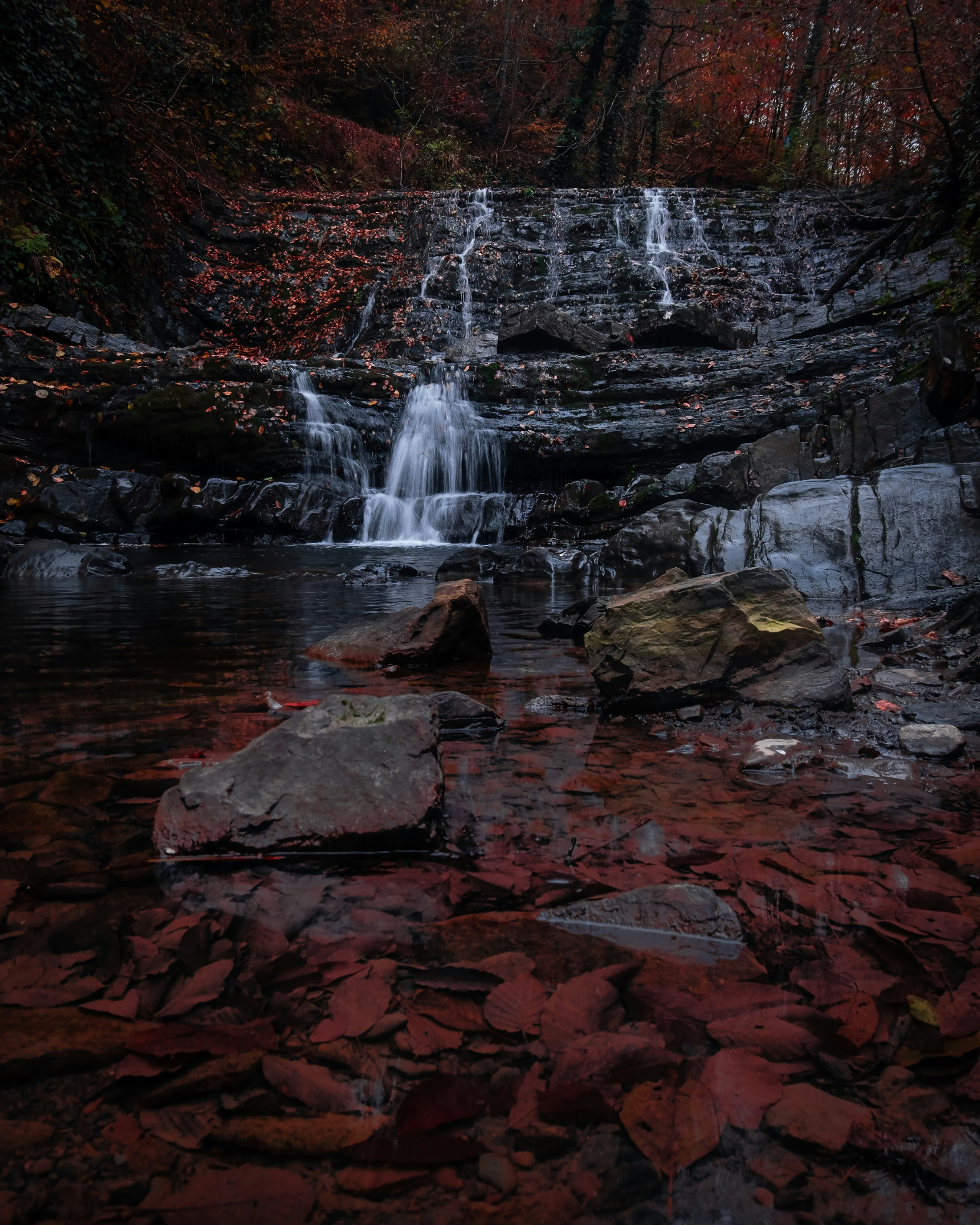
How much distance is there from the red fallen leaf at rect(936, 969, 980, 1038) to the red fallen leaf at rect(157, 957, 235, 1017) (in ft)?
4.03

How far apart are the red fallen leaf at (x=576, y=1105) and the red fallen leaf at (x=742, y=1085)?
0.16 metres

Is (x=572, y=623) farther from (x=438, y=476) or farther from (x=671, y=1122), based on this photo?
(x=438, y=476)

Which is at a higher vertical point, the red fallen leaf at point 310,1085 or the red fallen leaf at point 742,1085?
the red fallen leaf at point 742,1085

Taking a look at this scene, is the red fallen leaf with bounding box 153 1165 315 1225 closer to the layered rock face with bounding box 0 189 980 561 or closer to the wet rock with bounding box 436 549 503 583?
the layered rock face with bounding box 0 189 980 561

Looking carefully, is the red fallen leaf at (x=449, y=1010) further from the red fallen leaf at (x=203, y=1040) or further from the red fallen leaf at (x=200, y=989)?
the red fallen leaf at (x=200, y=989)

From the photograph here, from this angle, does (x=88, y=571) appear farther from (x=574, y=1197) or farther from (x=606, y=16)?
(x=606, y=16)

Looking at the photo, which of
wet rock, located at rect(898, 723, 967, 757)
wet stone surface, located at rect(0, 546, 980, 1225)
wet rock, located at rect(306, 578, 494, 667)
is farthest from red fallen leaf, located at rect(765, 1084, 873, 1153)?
wet rock, located at rect(306, 578, 494, 667)

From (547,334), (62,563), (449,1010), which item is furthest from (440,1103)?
(547,334)

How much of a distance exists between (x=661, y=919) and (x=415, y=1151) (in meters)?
0.69

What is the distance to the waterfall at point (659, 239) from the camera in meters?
17.6

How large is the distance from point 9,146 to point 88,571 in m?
9.65

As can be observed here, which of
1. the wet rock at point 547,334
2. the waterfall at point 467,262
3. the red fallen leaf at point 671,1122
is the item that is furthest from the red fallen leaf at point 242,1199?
the waterfall at point 467,262

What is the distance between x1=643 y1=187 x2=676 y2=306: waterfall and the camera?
17.6 m

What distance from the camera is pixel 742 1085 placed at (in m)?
1.04
